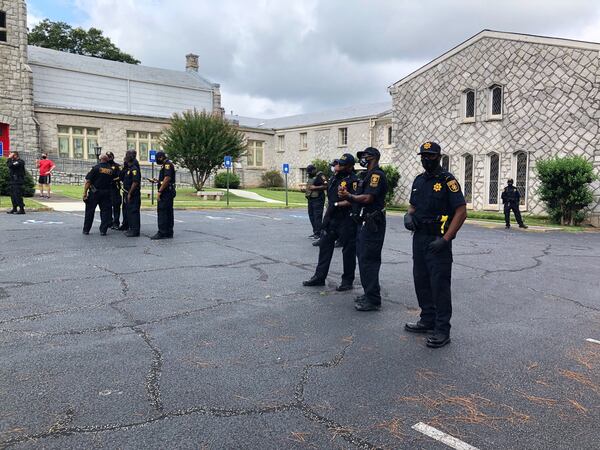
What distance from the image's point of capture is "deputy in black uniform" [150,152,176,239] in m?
10.7

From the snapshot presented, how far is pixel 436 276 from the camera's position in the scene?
477 cm

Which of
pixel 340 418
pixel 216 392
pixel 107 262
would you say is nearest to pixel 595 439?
pixel 340 418

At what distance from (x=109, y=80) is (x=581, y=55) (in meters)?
31.0

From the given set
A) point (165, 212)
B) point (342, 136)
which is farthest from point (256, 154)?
point (165, 212)

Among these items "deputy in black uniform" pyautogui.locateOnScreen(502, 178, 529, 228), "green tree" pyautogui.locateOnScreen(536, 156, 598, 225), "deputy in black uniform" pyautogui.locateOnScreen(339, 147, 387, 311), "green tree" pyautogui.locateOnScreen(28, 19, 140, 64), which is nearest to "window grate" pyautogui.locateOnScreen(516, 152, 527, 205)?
"green tree" pyautogui.locateOnScreen(536, 156, 598, 225)

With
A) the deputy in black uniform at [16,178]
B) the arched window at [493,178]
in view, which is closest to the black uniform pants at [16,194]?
the deputy in black uniform at [16,178]

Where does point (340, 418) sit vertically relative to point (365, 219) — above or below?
below

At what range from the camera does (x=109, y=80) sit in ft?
123

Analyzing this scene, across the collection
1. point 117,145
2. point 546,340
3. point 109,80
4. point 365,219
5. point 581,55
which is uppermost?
point 109,80

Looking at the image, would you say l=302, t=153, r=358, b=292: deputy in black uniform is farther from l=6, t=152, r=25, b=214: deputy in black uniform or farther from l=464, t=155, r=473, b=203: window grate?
l=464, t=155, r=473, b=203: window grate

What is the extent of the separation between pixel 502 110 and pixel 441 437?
21768mm

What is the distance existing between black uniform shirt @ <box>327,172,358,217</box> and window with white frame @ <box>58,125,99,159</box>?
3186 centimetres

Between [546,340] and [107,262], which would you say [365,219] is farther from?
[107,262]

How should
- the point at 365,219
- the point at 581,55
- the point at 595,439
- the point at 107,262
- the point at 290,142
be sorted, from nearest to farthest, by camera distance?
the point at 595,439, the point at 365,219, the point at 107,262, the point at 581,55, the point at 290,142
